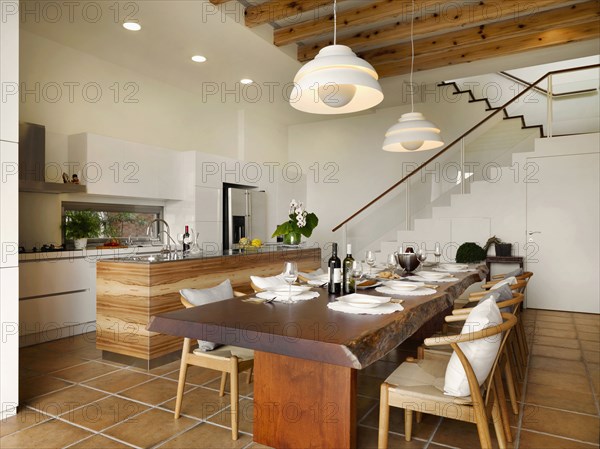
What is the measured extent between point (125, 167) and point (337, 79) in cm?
360

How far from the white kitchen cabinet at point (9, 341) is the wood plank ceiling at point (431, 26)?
287 centimetres

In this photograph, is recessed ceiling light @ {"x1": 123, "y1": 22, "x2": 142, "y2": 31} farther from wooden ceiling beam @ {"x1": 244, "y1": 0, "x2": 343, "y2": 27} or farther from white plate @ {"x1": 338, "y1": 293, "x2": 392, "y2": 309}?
white plate @ {"x1": 338, "y1": 293, "x2": 392, "y2": 309}

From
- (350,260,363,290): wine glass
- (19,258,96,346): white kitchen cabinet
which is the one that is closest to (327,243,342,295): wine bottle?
(350,260,363,290): wine glass

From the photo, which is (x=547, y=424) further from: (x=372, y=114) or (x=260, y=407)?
(x=372, y=114)

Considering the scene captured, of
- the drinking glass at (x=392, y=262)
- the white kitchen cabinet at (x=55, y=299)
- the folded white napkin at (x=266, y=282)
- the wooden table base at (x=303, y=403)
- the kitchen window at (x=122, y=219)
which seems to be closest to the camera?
the wooden table base at (x=303, y=403)

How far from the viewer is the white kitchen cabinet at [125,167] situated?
4750mm

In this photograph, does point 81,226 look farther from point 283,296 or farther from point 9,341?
point 283,296

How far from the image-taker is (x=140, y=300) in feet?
11.1

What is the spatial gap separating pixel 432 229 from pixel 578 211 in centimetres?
187

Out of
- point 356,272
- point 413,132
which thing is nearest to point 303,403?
point 356,272

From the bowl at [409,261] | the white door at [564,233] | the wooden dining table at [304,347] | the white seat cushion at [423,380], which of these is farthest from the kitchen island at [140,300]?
the white door at [564,233]

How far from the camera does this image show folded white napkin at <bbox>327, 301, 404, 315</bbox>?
199 cm

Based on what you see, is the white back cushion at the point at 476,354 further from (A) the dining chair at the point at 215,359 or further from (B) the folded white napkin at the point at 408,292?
(A) the dining chair at the point at 215,359

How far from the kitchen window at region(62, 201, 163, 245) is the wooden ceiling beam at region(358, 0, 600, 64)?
3.49 meters
